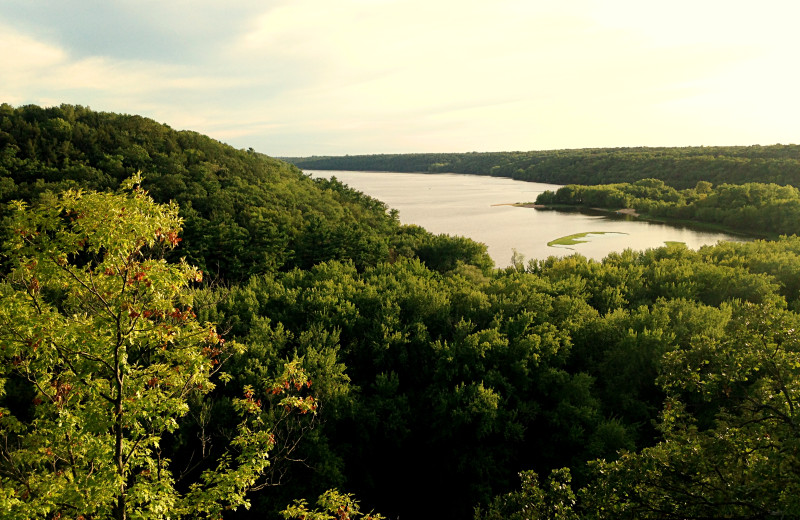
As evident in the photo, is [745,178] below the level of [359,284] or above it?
above

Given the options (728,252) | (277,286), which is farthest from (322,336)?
(728,252)

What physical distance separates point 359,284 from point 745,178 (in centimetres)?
10448

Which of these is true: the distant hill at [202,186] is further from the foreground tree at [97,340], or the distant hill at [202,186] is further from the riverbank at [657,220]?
the riverbank at [657,220]

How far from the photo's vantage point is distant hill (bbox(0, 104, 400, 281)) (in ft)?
132

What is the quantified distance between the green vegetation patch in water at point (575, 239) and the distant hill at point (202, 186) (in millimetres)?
22673

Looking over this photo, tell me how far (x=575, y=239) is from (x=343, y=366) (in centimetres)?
5284

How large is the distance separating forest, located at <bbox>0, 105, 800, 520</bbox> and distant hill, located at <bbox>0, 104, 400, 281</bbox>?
0.32m

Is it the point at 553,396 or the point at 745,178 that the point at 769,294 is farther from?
the point at 745,178

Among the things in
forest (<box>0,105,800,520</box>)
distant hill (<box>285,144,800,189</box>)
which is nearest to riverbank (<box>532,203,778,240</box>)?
distant hill (<box>285,144,800,189</box>)

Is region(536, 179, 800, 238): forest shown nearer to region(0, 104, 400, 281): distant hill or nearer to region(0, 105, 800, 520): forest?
region(0, 105, 800, 520): forest

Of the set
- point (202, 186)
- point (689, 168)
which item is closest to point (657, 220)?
point (689, 168)

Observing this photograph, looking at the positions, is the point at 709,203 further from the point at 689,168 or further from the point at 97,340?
the point at 97,340

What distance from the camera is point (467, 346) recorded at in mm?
22203

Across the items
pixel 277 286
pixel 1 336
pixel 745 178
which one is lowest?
pixel 277 286
